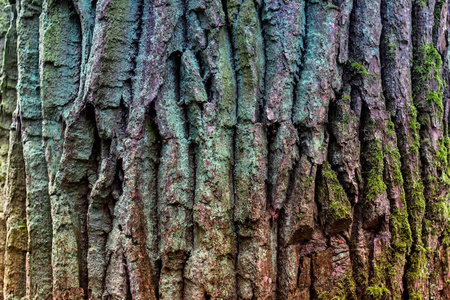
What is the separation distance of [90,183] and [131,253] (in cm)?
47

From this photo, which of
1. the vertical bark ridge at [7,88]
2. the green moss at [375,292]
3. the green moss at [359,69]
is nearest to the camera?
the green moss at [375,292]

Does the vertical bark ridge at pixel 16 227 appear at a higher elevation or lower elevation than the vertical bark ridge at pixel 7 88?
lower

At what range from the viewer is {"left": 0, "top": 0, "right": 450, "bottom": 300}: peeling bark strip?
174 centimetres

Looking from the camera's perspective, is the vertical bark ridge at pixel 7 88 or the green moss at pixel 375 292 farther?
the vertical bark ridge at pixel 7 88

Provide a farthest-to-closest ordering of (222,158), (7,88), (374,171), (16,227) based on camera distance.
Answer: (7,88)
(16,227)
(374,171)
(222,158)

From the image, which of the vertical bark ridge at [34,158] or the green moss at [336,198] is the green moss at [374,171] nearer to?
the green moss at [336,198]

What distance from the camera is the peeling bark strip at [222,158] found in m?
1.74

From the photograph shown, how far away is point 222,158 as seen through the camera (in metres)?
1.76

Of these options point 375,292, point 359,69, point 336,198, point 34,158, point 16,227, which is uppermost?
point 359,69

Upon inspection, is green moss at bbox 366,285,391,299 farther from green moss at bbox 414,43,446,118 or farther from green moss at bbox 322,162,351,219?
green moss at bbox 414,43,446,118

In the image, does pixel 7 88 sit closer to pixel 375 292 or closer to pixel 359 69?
pixel 359 69

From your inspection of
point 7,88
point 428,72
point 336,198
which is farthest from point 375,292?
point 7,88

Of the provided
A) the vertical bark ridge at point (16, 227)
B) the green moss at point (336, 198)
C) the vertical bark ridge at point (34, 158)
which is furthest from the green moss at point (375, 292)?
the vertical bark ridge at point (16, 227)

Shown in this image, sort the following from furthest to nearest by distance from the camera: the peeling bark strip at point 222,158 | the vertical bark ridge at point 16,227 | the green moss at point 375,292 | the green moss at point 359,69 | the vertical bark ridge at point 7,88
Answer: the vertical bark ridge at point 7,88 → the vertical bark ridge at point 16,227 → the green moss at point 359,69 → the green moss at point 375,292 → the peeling bark strip at point 222,158
